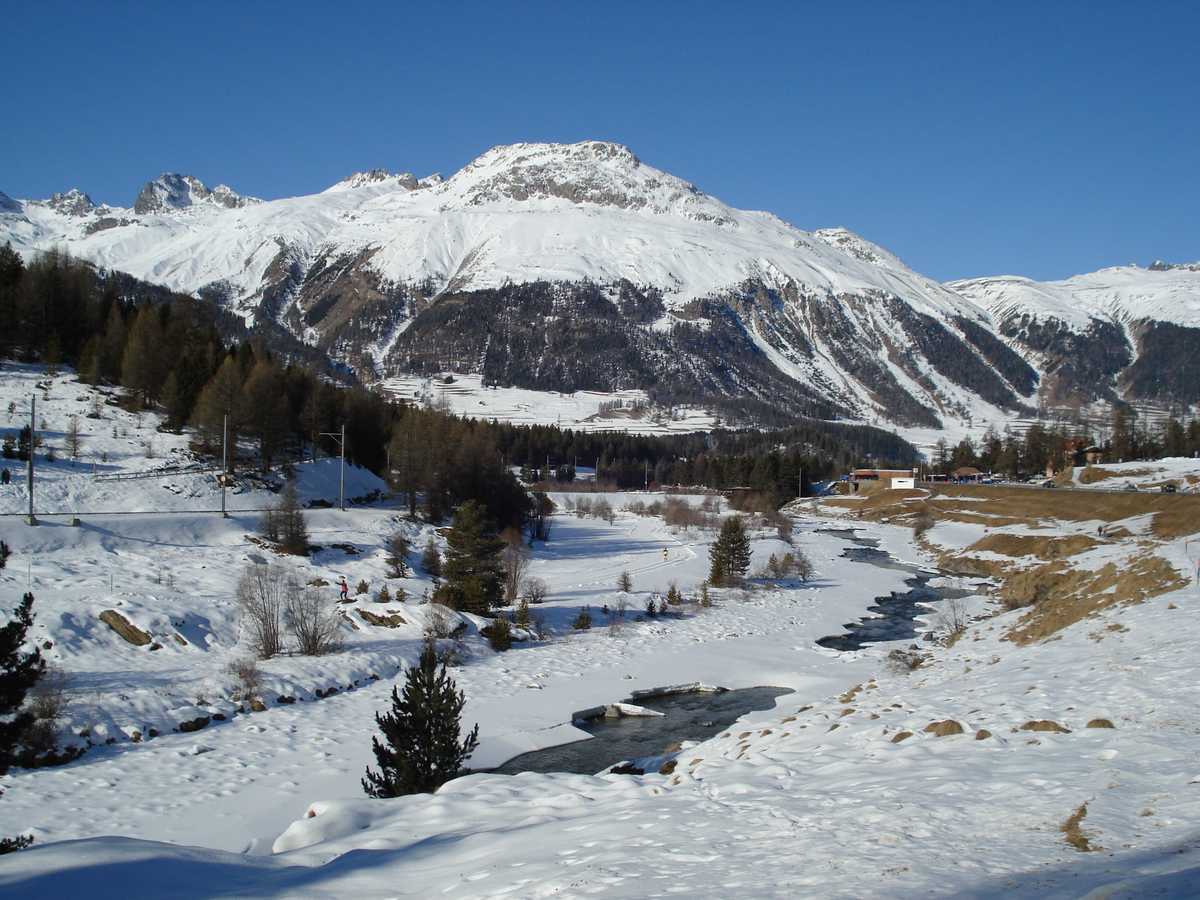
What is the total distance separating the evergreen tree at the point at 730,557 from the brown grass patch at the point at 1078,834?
4119 cm

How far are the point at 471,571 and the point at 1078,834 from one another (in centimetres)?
3194

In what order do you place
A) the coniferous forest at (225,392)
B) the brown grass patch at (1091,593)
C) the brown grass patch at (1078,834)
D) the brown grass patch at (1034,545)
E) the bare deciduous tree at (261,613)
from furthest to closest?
the coniferous forest at (225,392), the brown grass patch at (1034,545), the bare deciduous tree at (261,613), the brown grass patch at (1091,593), the brown grass patch at (1078,834)

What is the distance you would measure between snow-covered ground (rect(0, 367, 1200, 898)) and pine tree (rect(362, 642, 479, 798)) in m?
1.01

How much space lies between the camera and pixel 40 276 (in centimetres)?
7031

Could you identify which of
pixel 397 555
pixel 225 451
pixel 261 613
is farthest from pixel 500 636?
pixel 225 451

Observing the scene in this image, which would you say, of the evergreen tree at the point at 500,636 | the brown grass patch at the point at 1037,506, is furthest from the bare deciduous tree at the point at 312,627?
the brown grass patch at the point at 1037,506

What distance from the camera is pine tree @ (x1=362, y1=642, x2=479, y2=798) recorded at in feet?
47.8

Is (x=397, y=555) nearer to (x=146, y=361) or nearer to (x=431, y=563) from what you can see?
(x=431, y=563)

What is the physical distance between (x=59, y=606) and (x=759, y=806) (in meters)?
28.2

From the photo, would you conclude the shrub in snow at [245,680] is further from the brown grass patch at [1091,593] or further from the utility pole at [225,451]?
the brown grass patch at [1091,593]

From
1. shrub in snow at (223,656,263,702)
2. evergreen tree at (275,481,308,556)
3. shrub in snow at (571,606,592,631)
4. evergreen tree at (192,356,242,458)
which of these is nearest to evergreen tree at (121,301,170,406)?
evergreen tree at (192,356,242,458)

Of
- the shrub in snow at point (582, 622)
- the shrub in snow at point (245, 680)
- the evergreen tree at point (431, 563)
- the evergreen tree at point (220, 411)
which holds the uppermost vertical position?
the evergreen tree at point (220, 411)

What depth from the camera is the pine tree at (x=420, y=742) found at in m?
14.6

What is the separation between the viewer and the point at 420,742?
1490 centimetres
